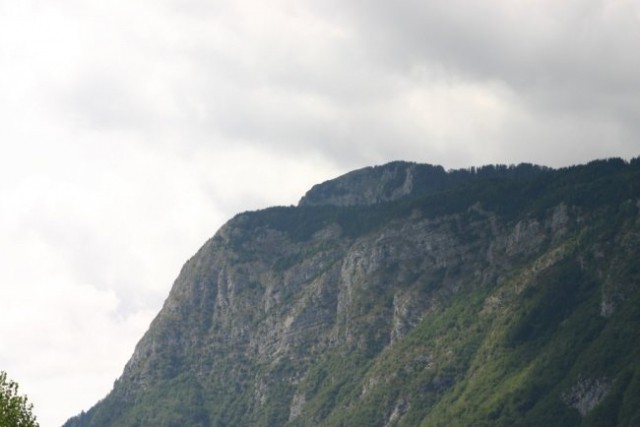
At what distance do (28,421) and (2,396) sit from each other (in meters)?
4.95

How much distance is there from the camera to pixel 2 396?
172625 millimetres

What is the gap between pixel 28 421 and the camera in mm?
171625
